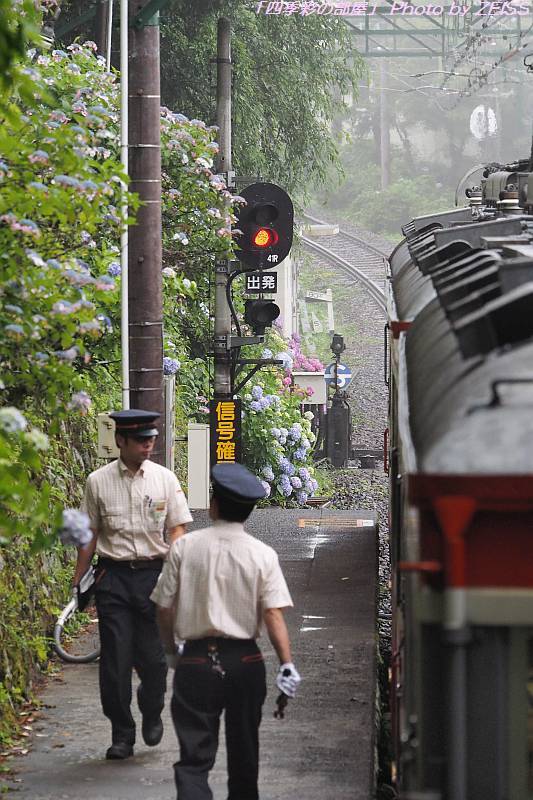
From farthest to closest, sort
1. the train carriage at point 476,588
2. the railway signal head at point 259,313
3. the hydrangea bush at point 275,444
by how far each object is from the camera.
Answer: the hydrangea bush at point 275,444 < the railway signal head at point 259,313 < the train carriage at point 476,588

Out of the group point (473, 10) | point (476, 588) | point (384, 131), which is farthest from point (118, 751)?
point (384, 131)

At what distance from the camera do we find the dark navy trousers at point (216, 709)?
18.9ft

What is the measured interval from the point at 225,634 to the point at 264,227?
10089 mm

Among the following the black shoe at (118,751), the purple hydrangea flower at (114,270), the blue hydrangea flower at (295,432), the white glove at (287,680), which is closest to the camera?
the white glove at (287,680)

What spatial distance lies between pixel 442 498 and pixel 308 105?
21147 millimetres

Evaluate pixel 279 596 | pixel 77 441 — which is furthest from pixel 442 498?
pixel 77 441

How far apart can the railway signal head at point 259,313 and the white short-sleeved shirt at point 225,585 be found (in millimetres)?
10147

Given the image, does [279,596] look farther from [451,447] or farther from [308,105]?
[308,105]

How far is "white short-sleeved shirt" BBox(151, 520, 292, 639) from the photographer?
5734 millimetres

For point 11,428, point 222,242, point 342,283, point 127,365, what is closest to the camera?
point 11,428

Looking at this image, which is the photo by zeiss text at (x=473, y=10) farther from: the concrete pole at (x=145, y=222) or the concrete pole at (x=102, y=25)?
the concrete pole at (x=145, y=222)

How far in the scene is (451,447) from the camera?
3402 millimetres

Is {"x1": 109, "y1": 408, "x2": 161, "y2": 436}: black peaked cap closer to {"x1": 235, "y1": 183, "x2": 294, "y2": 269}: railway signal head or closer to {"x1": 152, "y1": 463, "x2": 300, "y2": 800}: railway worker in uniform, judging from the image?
{"x1": 152, "y1": 463, "x2": 300, "y2": 800}: railway worker in uniform

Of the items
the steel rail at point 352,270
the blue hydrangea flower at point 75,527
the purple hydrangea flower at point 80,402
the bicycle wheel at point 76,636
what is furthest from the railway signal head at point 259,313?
the steel rail at point 352,270
